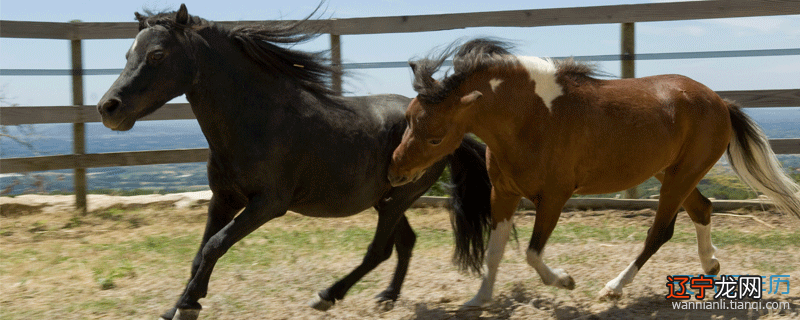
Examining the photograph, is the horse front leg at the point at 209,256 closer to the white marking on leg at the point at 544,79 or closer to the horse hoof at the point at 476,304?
the horse hoof at the point at 476,304

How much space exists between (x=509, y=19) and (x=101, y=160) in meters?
4.61

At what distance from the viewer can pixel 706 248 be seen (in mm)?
3898

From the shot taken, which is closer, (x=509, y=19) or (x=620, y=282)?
(x=620, y=282)

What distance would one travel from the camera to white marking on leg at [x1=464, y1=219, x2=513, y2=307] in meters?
3.46

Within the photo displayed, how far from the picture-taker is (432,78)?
10.6ft

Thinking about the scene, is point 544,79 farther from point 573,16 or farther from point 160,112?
point 160,112

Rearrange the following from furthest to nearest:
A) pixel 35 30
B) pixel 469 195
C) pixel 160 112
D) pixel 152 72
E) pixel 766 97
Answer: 1. pixel 160 112
2. pixel 35 30
3. pixel 766 97
4. pixel 469 195
5. pixel 152 72

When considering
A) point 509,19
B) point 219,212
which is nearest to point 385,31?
point 509,19

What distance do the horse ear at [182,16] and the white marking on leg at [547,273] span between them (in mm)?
2048

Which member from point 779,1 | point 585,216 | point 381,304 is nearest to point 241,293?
point 381,304

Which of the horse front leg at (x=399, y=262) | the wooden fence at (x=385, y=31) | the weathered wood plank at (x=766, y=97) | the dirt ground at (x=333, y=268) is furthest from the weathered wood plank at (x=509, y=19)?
the horse front leg at (x=399, y=262)

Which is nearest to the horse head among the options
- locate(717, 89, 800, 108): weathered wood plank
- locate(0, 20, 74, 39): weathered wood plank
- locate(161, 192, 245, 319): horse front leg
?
locate(161, 192, 245, 319): horse front leg

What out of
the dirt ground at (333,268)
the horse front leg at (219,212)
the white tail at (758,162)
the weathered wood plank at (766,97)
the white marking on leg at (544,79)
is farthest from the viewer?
the weathered wood plank at (766,97)

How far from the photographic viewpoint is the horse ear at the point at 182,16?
3.16 m
